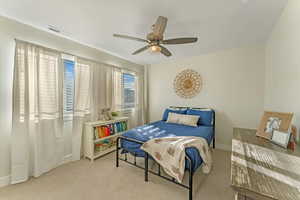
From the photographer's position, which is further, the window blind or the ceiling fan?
the window blind

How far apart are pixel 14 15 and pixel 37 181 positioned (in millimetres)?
2515

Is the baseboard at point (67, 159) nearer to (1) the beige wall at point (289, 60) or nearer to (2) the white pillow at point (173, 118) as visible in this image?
(2) the white pillow at point (173, 118)

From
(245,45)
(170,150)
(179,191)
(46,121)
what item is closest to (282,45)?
(245,45)

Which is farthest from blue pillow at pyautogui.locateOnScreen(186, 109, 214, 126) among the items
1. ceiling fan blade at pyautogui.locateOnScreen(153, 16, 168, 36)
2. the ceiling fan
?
ceiling fan blade at pyautogui.locateOnScreen(153, 16, 168, 36)

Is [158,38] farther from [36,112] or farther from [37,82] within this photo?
[36,112]

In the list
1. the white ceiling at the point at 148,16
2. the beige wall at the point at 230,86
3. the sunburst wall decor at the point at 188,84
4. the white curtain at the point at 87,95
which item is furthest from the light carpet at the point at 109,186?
the white ceiling at the point at 148,16

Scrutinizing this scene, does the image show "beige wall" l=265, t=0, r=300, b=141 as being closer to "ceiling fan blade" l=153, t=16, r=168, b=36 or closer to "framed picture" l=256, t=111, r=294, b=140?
"framed picture" l=256, t=111, r=294, b=140

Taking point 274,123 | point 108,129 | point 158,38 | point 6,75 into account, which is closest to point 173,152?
point 274,123

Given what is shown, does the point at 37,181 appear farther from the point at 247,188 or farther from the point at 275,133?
the point at 275,133

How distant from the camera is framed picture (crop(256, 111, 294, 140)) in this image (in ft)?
4.38

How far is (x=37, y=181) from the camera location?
204 cm

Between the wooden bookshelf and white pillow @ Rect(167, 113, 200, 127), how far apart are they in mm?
1338

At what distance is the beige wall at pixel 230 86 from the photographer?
9.78 feet

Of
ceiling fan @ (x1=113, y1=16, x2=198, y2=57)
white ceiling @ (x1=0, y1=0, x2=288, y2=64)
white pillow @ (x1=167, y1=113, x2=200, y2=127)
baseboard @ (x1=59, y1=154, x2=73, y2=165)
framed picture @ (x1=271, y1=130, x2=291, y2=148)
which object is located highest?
white ceiling @ (x1=0, y1=0, x2=288, y2=64)
